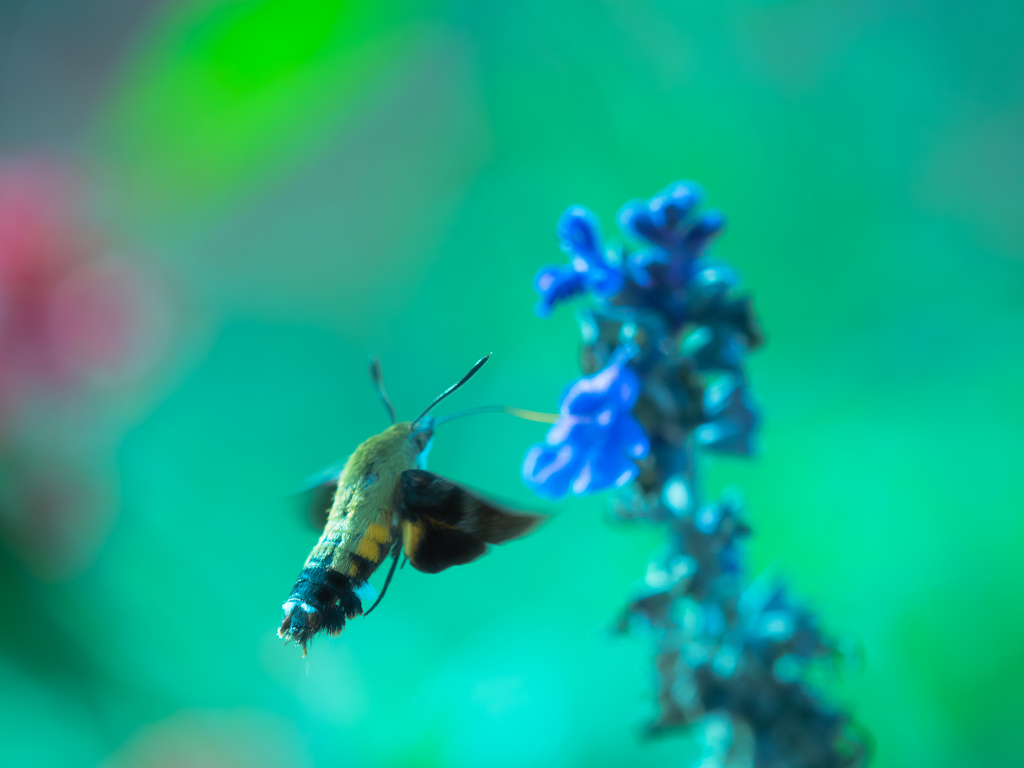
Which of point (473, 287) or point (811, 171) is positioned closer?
point (811, 171)

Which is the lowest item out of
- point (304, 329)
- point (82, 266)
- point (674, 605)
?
point (674, 605)

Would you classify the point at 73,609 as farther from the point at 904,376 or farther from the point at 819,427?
the point at 904,376

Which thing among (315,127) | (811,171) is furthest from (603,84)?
(315,127)

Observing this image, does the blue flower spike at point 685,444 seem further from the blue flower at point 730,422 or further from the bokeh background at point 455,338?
the bokeh background at point 455,338

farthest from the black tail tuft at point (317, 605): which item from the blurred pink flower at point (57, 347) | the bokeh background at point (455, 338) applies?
the blurred pink flower at point (57, 347)

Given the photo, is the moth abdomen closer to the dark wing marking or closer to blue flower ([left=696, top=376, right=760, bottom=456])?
the dark wing marking
